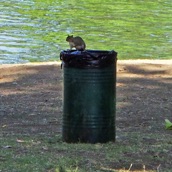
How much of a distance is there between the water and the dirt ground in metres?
3.41

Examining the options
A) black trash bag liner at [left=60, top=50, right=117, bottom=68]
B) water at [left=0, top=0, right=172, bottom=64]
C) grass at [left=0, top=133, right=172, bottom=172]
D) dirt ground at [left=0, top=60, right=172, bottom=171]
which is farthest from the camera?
water at [left=0, top=0, right=172, bottom=64]

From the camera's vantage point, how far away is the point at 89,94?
7.41 meters

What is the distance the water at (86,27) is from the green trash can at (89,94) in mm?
9316

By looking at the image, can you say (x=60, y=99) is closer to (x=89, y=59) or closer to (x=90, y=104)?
(x=90, y=104)

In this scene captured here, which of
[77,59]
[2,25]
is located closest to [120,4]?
[2,25]

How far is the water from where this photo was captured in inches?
716

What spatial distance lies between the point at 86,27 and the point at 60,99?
1126 cm

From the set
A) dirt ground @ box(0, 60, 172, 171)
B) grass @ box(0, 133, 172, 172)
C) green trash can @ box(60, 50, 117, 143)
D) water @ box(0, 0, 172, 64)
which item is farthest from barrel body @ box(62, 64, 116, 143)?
water @ box(0, 0, 172, 64)

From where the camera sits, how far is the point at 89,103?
292 inches

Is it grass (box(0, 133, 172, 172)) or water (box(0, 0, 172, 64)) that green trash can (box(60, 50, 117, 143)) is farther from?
water (box(0, 0, 172, 64))

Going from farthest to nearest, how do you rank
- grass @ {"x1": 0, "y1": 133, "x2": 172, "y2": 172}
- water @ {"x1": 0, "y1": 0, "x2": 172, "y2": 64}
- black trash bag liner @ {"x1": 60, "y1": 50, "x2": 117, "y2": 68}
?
water @ {"x1": 0, "y1": 0, "x2": 172, "y2": 64} → black trash bag liner @ {"x1": 60, "y1": 50, "x2": 117, "y2": 68} → grass @ {"x1": 0, "y1": 133, "x2": 172, "y2": 172}

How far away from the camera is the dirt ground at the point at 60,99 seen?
28.8ft

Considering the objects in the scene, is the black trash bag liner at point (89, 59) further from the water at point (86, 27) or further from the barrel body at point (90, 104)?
the water at point (86, 27)

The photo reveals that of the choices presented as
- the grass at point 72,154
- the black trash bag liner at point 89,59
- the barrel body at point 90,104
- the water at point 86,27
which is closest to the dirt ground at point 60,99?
the grass at point 72,154
